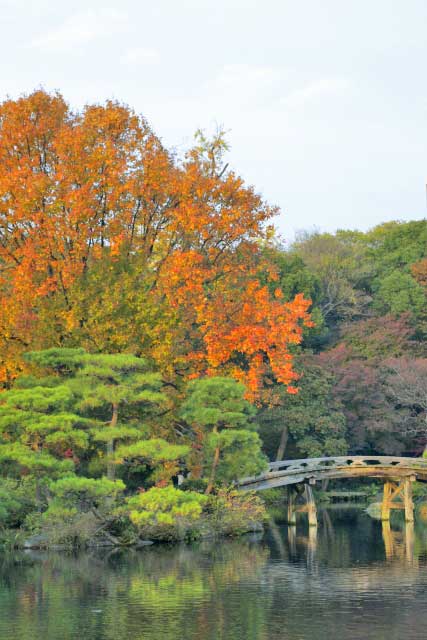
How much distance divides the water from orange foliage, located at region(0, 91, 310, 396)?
7.07 metres

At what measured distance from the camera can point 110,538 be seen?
2953 centimetres

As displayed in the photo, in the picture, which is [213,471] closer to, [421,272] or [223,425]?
[223,425]

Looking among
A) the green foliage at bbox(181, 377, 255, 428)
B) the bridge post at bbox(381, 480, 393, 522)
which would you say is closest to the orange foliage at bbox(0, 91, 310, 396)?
the green foliage at bbox(181, 377, 255, 428)

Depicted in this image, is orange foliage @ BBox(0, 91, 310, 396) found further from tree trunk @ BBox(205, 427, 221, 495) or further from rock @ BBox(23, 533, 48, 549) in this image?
rock @ BBox(23, 533, 48, 549)

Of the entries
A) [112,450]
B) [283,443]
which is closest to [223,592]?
[112,450]

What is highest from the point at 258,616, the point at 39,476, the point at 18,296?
the point at 18,296

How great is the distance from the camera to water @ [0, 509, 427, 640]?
17.4 meters

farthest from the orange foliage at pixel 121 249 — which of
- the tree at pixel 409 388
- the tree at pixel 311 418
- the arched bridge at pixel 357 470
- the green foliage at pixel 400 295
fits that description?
the green foliage at pixel 400 295

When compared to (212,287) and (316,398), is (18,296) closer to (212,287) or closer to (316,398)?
(212,287)

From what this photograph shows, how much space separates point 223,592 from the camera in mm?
21375

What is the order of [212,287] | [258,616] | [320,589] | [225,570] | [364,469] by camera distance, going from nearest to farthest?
1. [258,616]
2. [320,589]
3. [225,570]
4. [212,287]
5. [364,469]

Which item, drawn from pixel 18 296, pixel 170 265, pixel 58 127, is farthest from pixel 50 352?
pixel 58 127

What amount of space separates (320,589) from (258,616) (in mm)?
3563

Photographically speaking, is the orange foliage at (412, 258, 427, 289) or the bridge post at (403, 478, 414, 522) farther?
the orange foliage at (412, 258, 427, 289)
